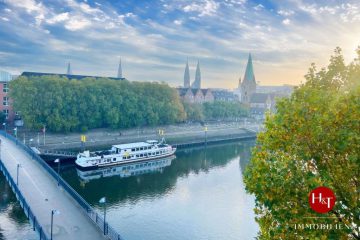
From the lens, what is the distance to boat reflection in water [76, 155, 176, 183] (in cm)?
5690

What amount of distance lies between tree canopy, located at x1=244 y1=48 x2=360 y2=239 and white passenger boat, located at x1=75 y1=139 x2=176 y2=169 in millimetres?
48553

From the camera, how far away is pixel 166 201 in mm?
44562

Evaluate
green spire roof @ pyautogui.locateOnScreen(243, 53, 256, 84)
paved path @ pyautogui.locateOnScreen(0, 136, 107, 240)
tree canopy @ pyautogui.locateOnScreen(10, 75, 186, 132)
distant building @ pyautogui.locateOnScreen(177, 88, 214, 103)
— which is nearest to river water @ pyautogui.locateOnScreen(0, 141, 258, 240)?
paved path @ pyautogui.locateOnScreen(0, 136, 107, 240)

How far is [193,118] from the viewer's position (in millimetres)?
121625

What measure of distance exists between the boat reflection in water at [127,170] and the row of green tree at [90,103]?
69.5ft

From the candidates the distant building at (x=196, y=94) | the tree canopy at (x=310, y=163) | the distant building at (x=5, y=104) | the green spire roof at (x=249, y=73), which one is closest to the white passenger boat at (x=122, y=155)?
the distant building at (x=5, y=104)

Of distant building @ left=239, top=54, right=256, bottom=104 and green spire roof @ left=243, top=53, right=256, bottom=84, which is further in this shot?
distant building @ left=239, top=54, right=256, bottom=104

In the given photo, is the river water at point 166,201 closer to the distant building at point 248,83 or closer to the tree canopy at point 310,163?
the tree canopy at point 310,163

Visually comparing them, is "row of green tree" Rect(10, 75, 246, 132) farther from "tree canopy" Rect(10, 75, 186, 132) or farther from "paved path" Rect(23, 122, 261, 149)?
"paved path" Rect(23, 122, 261, 149)

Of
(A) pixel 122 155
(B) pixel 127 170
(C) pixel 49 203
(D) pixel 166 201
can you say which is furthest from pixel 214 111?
(C) pixel 49 203

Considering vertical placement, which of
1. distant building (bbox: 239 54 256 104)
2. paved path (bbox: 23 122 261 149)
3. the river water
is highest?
distant building (bbox: 239 54 256 104)

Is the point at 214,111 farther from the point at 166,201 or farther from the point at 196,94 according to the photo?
the point at 166,201

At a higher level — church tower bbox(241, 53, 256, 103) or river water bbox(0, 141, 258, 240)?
church tower bbox(241, 53, 256, 103)

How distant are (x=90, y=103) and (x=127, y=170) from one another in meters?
28.5
